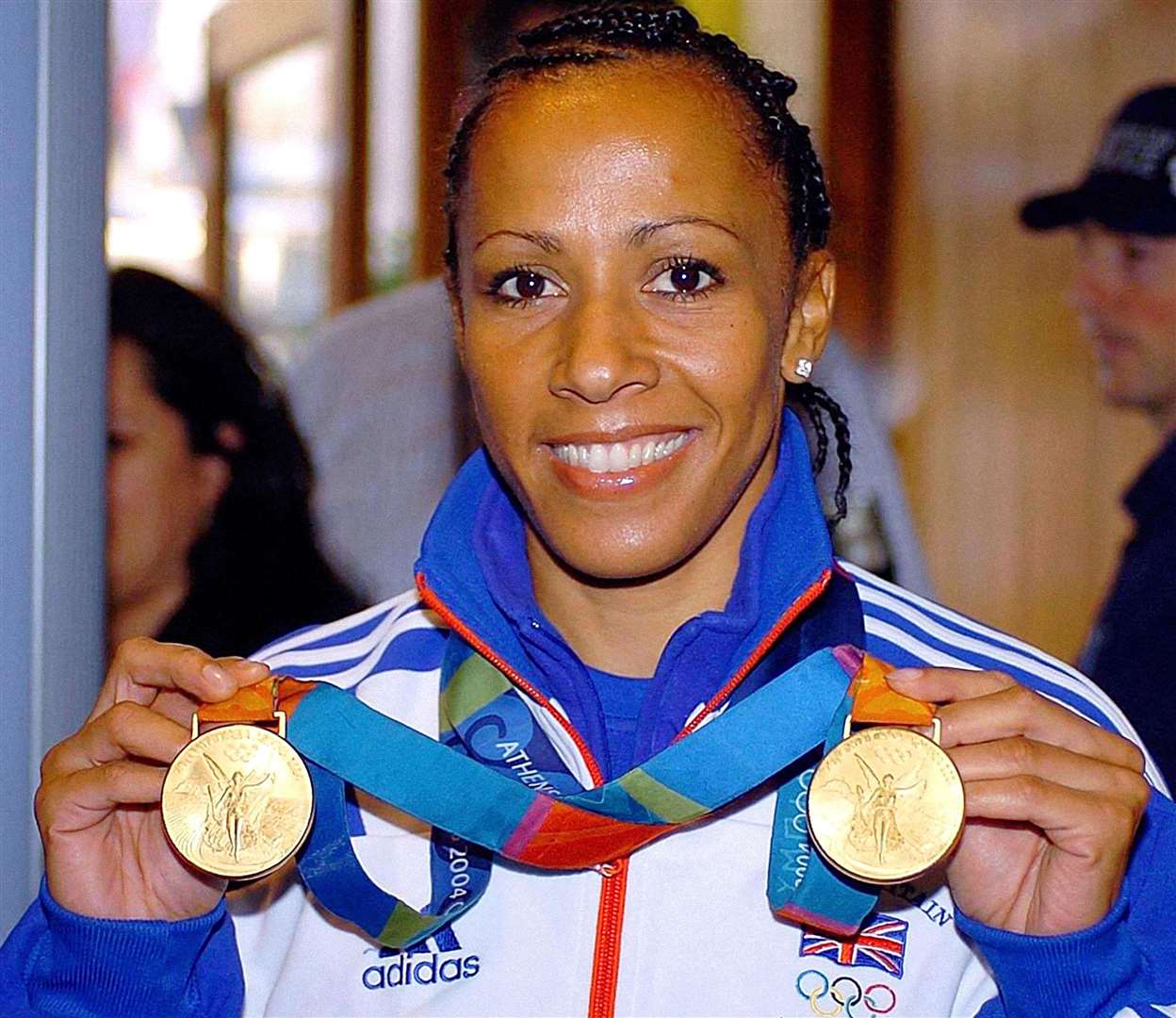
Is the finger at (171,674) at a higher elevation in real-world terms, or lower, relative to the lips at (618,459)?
lower

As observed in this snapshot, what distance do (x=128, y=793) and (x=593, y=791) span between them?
1.19 feet

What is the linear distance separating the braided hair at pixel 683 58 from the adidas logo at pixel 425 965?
0.60 metres

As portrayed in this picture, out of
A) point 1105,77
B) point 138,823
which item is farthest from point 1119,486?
point 138,823

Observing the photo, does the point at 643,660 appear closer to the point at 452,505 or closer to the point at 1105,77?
the point at 452,505

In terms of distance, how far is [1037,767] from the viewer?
4.13 feet

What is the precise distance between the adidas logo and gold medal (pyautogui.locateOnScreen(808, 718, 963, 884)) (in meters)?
0.33

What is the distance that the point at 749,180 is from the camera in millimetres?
1457

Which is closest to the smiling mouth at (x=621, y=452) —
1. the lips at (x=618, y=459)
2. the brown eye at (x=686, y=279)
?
the lips at (x=618, y=459)

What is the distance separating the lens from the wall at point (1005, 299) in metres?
5.05

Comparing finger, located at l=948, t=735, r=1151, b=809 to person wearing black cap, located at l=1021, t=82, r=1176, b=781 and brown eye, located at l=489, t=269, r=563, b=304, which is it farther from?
person wearing black cap, located at l=1021, t=82, r=1176, b=781

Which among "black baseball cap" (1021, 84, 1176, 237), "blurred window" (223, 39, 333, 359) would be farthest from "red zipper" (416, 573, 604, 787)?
"blurred window" (223, 39, 333, 359)

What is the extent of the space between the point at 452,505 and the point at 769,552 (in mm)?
297

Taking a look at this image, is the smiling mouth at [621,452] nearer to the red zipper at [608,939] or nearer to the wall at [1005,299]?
the red zipper at [608,939]

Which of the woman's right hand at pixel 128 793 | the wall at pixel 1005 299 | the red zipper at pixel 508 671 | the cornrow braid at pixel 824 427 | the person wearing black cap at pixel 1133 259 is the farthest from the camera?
the wall at pixel 1005 299
